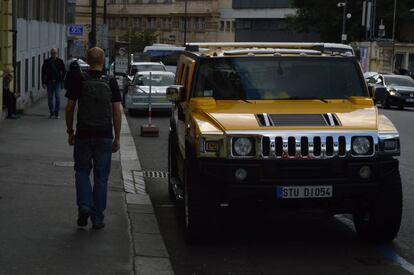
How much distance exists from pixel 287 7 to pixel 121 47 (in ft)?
246

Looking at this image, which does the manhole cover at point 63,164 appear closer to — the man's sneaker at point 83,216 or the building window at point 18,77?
the man's sneaker at point 83,216

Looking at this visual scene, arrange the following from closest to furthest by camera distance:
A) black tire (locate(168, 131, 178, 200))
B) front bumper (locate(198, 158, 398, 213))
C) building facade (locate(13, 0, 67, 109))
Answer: front bumper (locate(198, 158, 398, 213))
black tire (locate(168, 131, 178, 200))
building facade (locate(13, 0, 67, 109))

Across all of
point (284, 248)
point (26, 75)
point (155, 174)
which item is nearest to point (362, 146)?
point (284, 248)

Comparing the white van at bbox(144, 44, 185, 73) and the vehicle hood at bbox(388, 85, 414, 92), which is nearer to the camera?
the vehicle hood at bbox(388, 85, 414, 92)

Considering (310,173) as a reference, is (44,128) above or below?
below

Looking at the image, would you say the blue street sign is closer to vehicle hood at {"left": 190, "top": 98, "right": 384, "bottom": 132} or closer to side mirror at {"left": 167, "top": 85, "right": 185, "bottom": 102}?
side mirror at {"left": 167, "top": 85, "right": 185, "bottom": 102}

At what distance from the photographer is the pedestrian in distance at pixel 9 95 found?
70.7 feet

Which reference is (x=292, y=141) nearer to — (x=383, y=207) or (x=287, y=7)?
(x=383, y=207)

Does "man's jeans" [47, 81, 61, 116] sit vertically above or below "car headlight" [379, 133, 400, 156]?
below

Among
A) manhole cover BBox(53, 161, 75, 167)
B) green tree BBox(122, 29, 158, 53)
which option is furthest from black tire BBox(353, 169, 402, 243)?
green tree BBox(122, 29, 158, 53)

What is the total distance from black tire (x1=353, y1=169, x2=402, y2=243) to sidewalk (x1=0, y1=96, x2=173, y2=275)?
198cm

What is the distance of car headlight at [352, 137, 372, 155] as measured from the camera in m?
8.28

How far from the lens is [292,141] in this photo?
8.15 meters

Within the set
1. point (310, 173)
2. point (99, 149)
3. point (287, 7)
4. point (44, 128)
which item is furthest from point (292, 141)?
point (287, 7)
